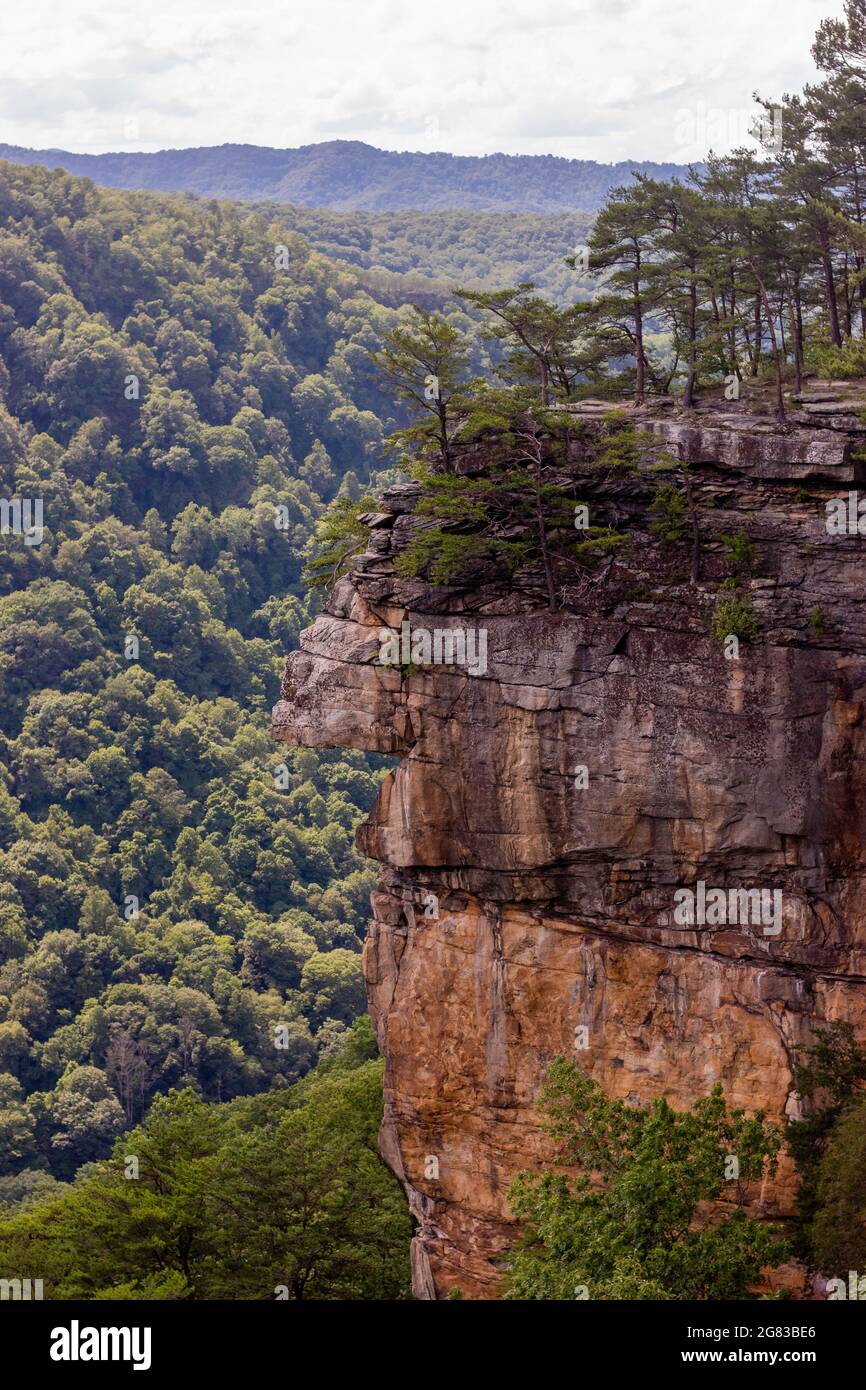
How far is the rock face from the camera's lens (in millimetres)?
23766

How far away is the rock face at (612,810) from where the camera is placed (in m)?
23.8

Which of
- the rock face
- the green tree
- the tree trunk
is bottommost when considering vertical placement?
the green tree

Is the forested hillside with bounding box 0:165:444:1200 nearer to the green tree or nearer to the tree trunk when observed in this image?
the green tree

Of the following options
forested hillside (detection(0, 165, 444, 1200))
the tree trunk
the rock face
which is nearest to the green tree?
the rock face

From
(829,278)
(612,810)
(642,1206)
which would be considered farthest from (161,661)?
(642,1206)

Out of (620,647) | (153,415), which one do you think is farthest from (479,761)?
(153,415)

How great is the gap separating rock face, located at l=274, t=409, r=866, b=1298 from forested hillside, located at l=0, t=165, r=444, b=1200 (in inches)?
1604

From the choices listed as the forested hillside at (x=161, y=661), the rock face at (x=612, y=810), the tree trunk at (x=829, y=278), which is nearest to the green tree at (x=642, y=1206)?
the rock face at (x=612, y=810)

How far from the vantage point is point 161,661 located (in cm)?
10081

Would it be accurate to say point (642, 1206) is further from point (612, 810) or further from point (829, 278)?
point (829, 278)

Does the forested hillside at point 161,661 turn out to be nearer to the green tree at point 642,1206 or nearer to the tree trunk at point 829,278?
the green tree at point 642,1206

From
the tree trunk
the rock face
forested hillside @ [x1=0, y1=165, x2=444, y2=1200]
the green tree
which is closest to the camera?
the green tree

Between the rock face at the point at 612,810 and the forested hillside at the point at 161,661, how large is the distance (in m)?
40.7

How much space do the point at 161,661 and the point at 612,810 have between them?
79325 millimetres
